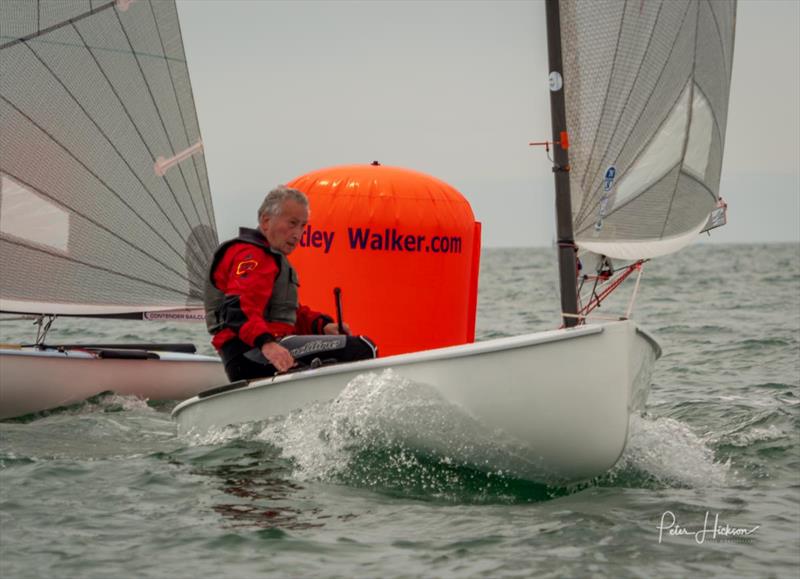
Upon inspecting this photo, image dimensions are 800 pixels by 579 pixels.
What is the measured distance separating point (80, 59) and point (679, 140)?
4313mm

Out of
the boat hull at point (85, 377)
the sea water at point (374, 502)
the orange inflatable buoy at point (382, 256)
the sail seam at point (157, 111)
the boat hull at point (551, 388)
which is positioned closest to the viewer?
the sea water at point (374, 502)

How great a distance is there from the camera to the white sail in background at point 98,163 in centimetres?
763

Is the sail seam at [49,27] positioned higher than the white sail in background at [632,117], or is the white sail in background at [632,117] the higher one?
the sail seam at [49,27]

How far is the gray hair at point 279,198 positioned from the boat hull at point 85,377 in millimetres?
2702

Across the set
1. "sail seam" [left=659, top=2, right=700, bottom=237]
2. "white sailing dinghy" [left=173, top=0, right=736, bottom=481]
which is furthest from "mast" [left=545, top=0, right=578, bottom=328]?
"sail seam" [left=659, top=2, right=700, bottom=237]

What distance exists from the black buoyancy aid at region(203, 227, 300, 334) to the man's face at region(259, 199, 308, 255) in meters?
0.04

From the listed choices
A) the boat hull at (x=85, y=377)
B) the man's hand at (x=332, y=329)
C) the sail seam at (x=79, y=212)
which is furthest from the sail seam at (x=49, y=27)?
the man's hand at (x=332, y=329)

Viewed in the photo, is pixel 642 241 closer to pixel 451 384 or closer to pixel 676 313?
pixel 451 384

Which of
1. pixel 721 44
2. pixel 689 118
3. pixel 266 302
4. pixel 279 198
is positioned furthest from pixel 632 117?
pixel 266 302

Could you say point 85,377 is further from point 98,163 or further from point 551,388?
point 551,388

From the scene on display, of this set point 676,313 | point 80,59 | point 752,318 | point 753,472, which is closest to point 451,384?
point 753,472

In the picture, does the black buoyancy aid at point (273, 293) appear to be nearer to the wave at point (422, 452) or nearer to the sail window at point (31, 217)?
the wave at point (422, 452)

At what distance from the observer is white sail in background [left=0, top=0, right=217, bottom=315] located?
763cm

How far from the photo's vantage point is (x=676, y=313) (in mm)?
17562
